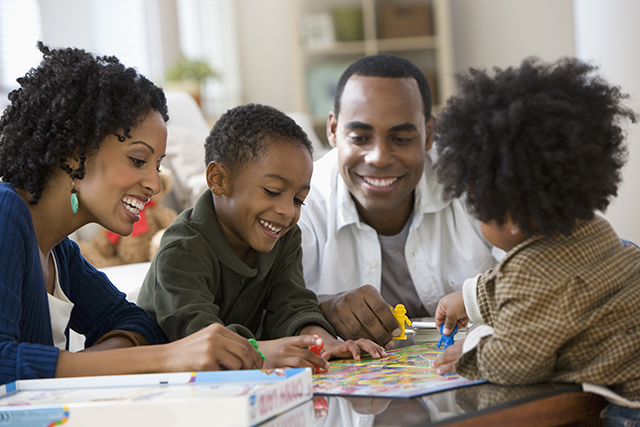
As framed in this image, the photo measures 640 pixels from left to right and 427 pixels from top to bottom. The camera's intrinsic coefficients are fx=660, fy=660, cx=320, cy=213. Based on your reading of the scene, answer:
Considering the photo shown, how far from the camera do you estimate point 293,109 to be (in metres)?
4.99

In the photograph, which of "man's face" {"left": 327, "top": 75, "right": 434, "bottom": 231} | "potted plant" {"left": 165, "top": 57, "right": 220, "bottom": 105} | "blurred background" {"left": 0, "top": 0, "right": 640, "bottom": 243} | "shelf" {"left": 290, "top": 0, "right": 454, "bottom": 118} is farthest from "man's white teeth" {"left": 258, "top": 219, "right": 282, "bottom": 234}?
"shelf" {"left": 290, "top": 0, "right": 454, "bottom": 118}

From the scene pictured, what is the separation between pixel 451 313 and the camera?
3.58ft

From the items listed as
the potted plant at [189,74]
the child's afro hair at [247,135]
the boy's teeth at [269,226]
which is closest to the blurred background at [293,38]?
the potted plant at [189,74]

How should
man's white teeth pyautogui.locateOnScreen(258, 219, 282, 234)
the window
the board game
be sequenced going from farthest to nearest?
the window, man's white teeth pyautogui.locateOnScreen(258, 219, 282, 234), the board game

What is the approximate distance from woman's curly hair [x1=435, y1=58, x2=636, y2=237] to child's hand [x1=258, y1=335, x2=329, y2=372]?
327mm

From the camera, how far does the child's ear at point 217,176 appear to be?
1385 millimetres

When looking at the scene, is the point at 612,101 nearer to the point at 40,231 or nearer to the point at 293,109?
the point at 40,231

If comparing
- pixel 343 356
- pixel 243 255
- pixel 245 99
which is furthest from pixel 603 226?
pixel 245 99

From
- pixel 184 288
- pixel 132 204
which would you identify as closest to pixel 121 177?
pixel 132 204

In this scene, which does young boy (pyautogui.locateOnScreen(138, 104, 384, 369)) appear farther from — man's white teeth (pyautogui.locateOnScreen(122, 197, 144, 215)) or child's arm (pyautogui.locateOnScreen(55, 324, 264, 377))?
child's arm (pyautogui.locateOnScreen(55, 324, 264, 377))

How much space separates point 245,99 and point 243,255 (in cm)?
395

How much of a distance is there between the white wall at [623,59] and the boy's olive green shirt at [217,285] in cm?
106

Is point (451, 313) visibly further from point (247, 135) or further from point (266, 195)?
point (247, 135)

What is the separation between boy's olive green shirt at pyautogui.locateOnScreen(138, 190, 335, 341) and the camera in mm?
1145
